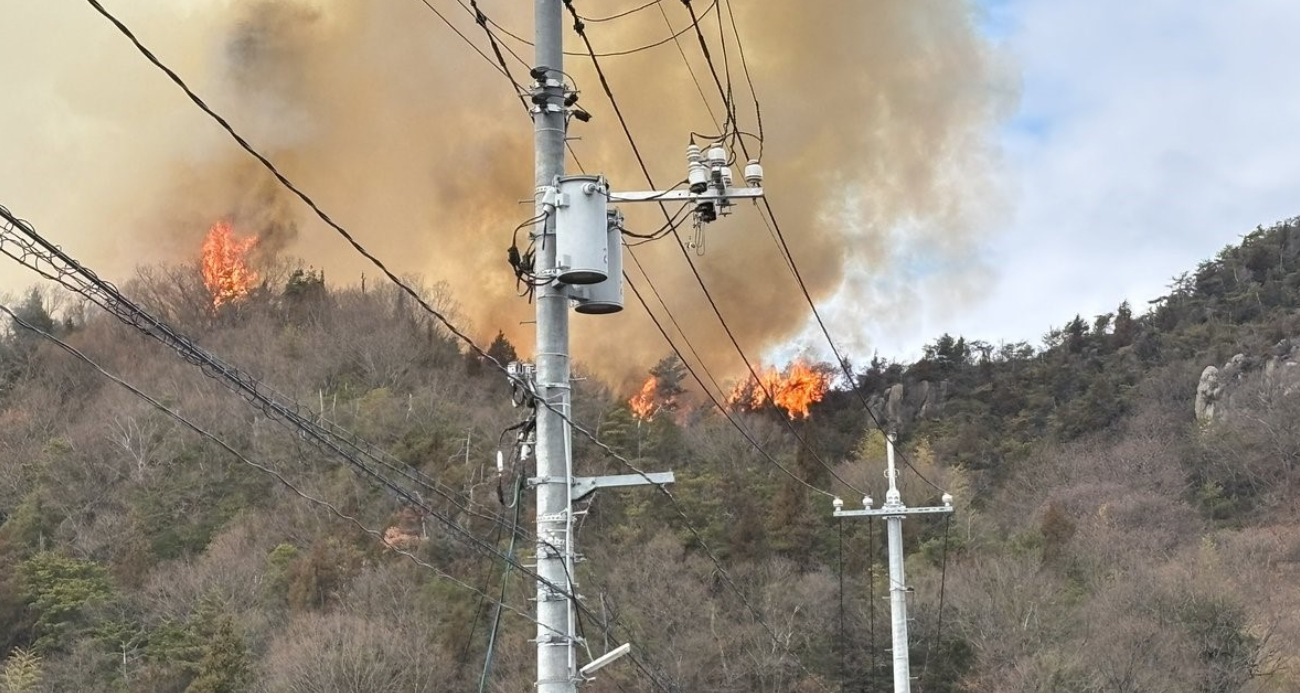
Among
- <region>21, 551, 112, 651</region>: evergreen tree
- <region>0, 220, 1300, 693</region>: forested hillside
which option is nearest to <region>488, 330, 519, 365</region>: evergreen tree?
<region>0, 220, 1300, 693</region>: forested hillside

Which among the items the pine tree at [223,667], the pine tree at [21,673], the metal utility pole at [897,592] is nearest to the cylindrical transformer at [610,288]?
the metal utility pole at [897,592]

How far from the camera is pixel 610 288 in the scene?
9.06m

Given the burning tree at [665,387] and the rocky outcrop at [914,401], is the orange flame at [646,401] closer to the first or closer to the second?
the burning tree at [665,387]

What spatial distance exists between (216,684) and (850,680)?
67.9 feet

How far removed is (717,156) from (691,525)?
13.6 metres

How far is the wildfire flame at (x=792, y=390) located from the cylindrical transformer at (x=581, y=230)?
70.1 meters

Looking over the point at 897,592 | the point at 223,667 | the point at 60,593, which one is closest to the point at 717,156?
the point at 897,592

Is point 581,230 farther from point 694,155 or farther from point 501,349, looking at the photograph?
point 501,349

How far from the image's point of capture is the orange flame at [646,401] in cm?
6914

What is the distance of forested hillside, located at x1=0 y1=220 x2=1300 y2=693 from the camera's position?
3694cm

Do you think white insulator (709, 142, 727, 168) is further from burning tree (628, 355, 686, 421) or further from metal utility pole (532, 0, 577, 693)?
burning tree (628, 355, 686, 421)

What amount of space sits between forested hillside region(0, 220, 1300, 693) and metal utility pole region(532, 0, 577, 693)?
12164 mm

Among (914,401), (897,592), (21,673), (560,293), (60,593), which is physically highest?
(914,401)

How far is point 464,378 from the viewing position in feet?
239
